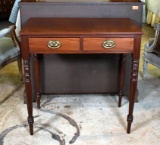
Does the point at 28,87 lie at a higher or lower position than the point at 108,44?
lower

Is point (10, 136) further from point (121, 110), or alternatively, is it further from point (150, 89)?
point (150, 89)

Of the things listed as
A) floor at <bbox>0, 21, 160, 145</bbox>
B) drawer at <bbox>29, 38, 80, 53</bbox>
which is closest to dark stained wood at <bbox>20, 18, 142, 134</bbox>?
drawer at <bbox>29, 38, 80, 53</bbox>

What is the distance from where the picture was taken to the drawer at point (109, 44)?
163cm

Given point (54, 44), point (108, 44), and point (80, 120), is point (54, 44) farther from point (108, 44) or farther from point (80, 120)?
point (80, 120)

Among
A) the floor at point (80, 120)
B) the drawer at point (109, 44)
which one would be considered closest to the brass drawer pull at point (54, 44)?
the drawer at point (109, 44)

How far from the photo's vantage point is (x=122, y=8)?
2047 millimetres

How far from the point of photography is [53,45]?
64.6 inches

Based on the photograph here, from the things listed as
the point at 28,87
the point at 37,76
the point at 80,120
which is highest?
the point at 28,87

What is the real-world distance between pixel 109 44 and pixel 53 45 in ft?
1.14

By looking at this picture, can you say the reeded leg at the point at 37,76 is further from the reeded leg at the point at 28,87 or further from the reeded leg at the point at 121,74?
the reeded leg at the point at 121,74

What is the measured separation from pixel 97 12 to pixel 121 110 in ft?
2.72

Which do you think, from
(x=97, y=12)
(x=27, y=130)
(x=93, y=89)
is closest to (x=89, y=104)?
(x=93, y=89)

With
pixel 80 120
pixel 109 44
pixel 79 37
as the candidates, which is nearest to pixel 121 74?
pixel 80 120

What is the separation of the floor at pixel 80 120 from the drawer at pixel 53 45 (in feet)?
2.09
